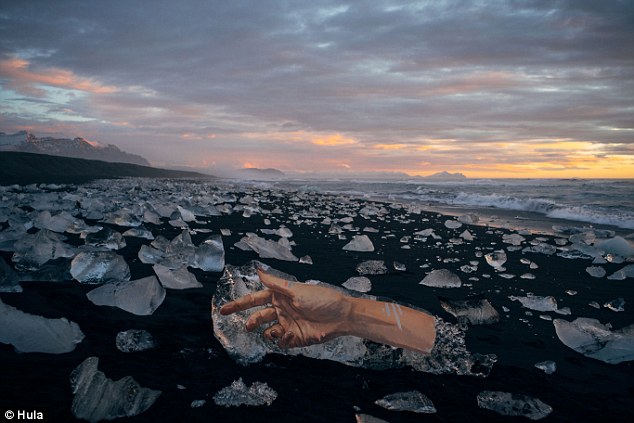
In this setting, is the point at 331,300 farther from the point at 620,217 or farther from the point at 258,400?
the point at 620,217

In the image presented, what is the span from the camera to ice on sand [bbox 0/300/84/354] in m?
→ 1.79

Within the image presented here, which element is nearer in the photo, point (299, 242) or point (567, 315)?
point (567, 315)

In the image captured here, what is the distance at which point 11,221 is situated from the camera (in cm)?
495

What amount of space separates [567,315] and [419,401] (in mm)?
1955

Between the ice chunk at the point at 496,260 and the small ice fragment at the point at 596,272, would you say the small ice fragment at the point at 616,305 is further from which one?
the ice chunk at the point at 496,260

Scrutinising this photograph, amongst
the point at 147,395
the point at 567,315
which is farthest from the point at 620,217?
the point at 147,395

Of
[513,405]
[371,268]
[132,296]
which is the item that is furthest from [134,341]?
[371,268]

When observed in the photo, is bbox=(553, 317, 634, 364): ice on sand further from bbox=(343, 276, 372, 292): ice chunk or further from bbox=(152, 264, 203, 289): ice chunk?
bbox=(152, 264, 203, 289): ice chunk

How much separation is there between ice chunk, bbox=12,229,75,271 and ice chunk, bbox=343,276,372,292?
2756mm

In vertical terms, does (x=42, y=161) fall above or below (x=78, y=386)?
above

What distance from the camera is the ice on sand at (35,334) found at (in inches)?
70.3

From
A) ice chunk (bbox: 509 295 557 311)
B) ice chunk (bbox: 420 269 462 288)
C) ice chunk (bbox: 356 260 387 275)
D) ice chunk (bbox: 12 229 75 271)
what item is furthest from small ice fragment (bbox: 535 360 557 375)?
ice chunk (bbox: 12 229 75 271)

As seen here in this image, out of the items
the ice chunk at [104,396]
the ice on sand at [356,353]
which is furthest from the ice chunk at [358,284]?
the ice chunk at [104,396]

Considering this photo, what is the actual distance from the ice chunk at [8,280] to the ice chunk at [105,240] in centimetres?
143
